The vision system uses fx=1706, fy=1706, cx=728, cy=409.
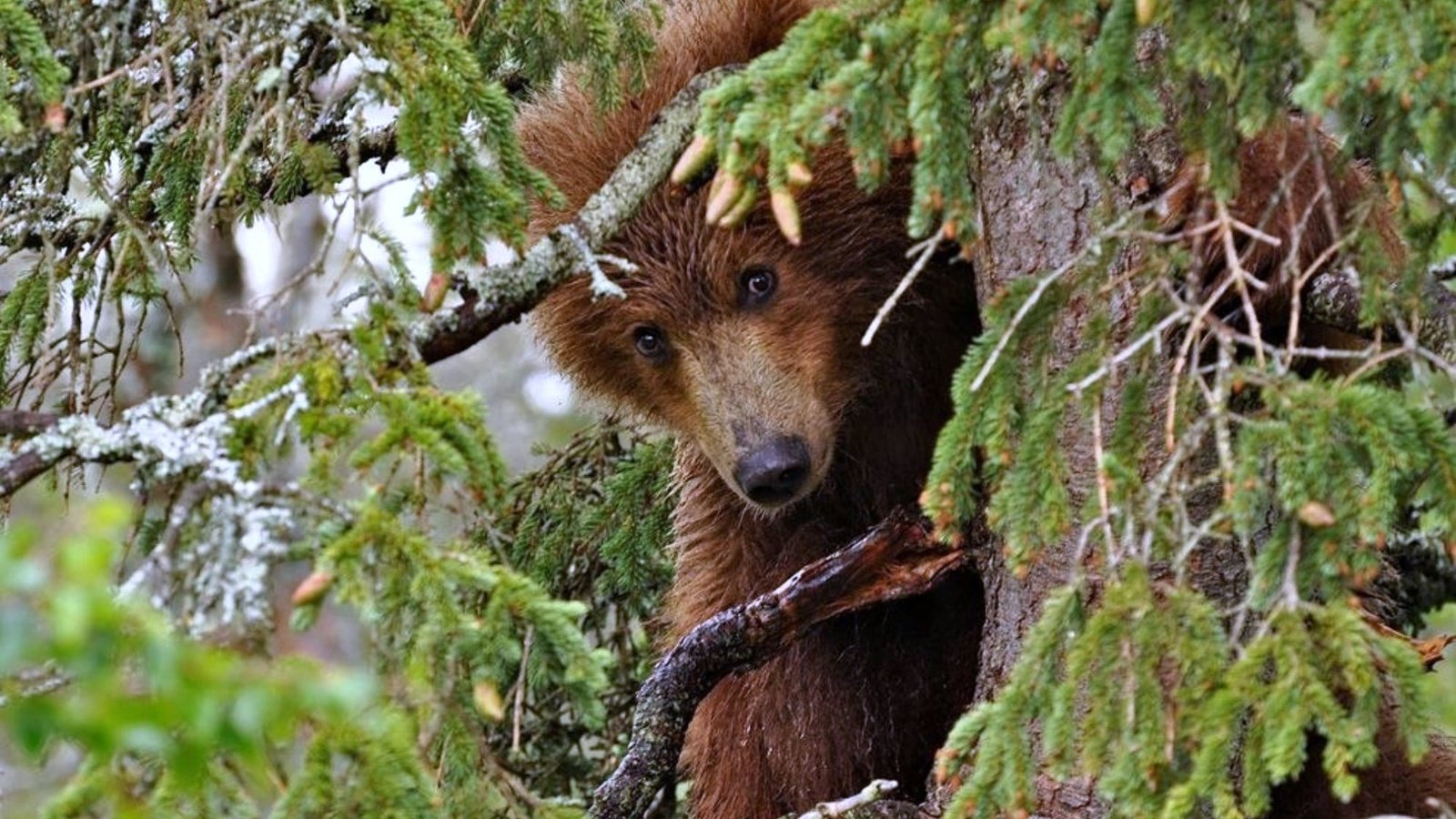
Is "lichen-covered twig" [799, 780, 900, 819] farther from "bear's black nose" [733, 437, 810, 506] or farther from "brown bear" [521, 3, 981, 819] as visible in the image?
"brown bear" [521, 3, 981, 819]

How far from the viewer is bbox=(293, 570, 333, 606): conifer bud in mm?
2475

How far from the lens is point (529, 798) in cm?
282

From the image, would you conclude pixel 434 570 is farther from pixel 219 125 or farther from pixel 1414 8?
pixel 1414 8

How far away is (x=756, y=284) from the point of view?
4.90m

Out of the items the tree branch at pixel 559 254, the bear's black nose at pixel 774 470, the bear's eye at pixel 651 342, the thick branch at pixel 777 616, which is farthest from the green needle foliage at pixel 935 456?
the bear's eye at pixel 651 342

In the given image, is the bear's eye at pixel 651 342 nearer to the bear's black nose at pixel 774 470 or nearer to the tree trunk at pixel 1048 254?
the bear's black nose at pixel 774 470

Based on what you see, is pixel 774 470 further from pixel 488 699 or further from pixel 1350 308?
pixel 488 699

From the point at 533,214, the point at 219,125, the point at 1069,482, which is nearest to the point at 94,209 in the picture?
the point at 219,125

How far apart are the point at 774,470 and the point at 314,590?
6.22 feet

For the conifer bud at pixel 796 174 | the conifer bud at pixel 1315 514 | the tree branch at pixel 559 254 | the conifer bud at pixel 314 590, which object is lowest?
the conifer bud at pixel 1315 514

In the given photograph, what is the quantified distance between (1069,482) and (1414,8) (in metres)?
1.52

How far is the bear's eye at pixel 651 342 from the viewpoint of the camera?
200 inches

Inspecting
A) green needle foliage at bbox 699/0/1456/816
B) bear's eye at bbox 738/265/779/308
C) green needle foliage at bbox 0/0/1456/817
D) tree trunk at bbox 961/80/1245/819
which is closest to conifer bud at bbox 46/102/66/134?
green needle foliage at bbox 0/0/1456/817

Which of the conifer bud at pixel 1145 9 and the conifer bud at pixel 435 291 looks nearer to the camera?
the conifer bud at pixel 1145 9
